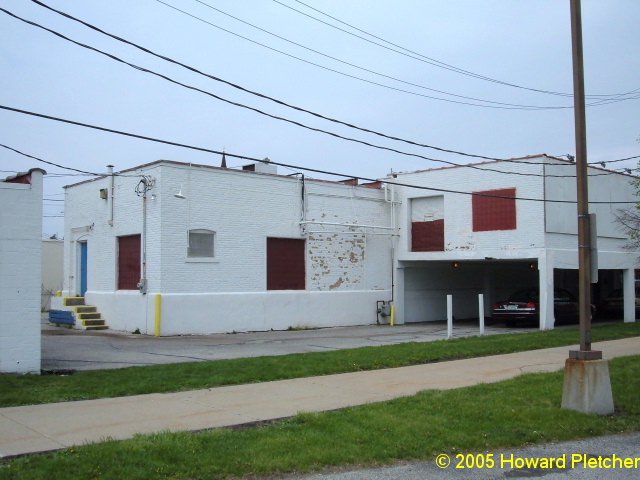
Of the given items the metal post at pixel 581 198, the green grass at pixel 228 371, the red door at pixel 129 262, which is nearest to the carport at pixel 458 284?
the green grass at pixel 228 371

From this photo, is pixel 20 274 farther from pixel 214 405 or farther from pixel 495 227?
pixel 495 227

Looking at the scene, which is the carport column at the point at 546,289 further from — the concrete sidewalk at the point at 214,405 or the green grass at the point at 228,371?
the concrete sidewalk at the point at 214,405

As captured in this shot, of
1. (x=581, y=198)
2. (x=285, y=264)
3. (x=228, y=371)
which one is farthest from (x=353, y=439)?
(x=285, y=264)

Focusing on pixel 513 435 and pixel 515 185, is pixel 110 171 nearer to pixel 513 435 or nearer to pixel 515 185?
pixel 515 185

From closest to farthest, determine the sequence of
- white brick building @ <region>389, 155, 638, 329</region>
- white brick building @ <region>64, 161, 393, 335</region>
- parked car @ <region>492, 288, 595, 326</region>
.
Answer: white brick building @ <region>64, 161, 393, 335</region>
white brick building @ <region>389, 155, 638, 329</region>
parked car @ <region>492, 288, 595, 326</region>

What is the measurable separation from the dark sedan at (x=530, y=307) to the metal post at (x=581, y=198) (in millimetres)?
15499

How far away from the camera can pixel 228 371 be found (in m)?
12.9

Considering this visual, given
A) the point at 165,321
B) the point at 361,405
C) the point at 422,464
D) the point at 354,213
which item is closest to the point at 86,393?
the point at 361,405

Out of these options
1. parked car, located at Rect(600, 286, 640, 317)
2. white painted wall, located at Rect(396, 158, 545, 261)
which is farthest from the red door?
parked car, located at Rect(600, 286, 640, 317)

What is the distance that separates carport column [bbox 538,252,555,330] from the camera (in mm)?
23797

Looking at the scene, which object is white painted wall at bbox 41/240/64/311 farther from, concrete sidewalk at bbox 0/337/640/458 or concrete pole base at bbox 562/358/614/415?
concrete pole base at bbox 562/358/614/415

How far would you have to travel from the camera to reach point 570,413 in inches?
379

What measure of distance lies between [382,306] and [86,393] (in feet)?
59.8

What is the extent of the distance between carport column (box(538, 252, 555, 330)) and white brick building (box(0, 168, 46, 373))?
16936 millimetres
